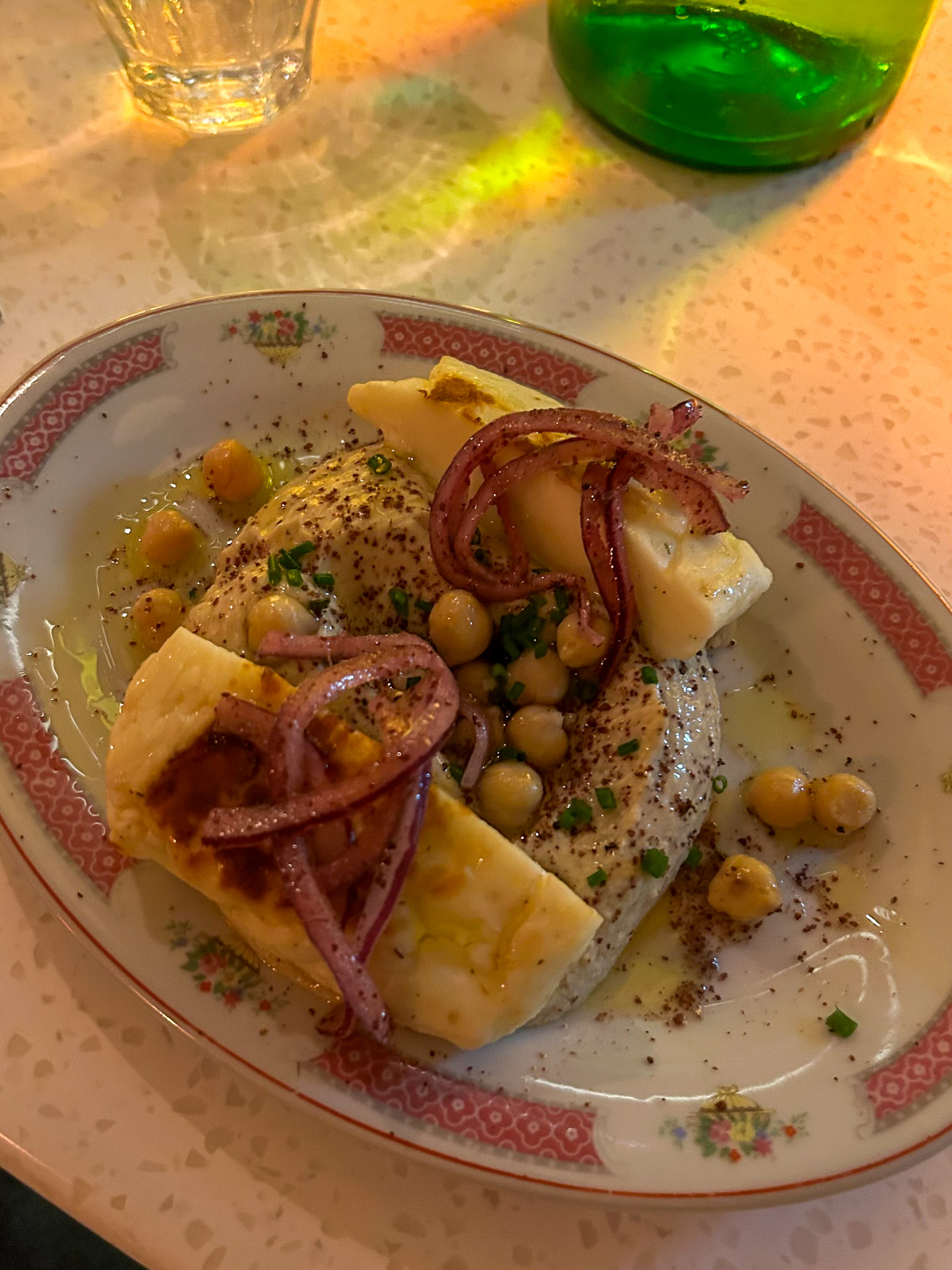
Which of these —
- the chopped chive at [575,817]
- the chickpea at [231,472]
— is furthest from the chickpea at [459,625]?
the chickpea at [231,472]

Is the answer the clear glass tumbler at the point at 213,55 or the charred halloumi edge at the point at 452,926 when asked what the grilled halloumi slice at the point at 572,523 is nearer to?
the charred halloumi edge at the point at 452,926

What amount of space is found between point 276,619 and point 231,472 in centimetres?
59

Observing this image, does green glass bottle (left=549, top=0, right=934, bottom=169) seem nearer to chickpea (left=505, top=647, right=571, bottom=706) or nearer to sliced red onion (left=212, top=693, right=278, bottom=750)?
chickpea (left=505, top=647, right=571, bottom=706)

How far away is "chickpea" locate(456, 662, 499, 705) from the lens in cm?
194

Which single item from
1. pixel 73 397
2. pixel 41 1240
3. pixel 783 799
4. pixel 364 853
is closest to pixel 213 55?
pixel 73 397

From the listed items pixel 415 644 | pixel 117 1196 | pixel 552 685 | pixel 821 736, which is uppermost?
pixel 415 644

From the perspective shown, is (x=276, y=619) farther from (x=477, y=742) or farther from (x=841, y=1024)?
(x=841, y=1024)

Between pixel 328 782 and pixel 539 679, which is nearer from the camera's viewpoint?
pixel 328 782

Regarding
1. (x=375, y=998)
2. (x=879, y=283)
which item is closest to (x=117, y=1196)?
(x=375, y=998)

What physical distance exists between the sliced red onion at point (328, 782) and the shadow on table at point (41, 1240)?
1.44m

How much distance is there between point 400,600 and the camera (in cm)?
193

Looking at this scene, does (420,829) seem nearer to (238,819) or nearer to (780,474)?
(238,819)

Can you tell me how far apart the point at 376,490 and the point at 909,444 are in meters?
1.51

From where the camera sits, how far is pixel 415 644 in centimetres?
166
